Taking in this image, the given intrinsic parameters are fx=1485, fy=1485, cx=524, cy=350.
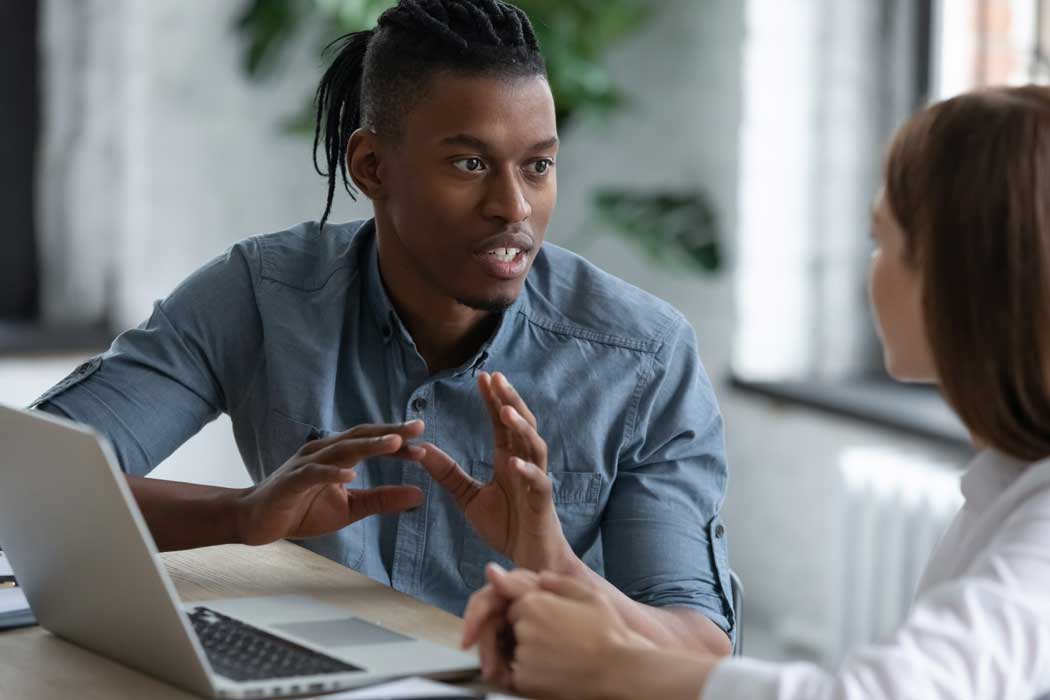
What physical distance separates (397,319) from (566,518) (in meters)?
0.30

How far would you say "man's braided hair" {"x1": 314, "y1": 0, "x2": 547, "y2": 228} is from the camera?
1658 mm

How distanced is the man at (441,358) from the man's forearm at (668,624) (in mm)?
20

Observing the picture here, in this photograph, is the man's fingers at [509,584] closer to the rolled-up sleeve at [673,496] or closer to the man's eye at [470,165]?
the rolled-up sleeve at [673,496]

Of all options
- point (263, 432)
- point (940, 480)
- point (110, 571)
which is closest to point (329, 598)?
point (110, 571)

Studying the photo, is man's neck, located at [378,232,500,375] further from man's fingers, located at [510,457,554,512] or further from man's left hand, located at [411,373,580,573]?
man's fingers, located at [510,457,554,512]

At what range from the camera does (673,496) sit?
161 cm

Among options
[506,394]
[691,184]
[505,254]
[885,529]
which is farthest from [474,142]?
[691,184]

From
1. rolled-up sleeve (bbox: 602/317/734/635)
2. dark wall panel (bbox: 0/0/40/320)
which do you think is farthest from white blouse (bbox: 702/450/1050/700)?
dark wall panel (bbox: 0/0/40/320)

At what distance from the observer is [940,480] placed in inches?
109

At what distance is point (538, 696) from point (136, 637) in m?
0.31

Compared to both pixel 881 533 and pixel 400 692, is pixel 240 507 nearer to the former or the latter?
pixel 400 692

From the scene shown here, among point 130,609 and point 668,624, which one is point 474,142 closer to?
point 668,624

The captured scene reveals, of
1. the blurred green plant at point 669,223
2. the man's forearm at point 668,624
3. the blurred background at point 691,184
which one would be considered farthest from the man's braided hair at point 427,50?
the blurred green plant at point 669,223

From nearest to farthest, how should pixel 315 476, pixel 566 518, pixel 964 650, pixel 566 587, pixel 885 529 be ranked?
pixel 964 650
pixel 566 587
pixel 315 476
pixel 566 518
pixel 885 529
